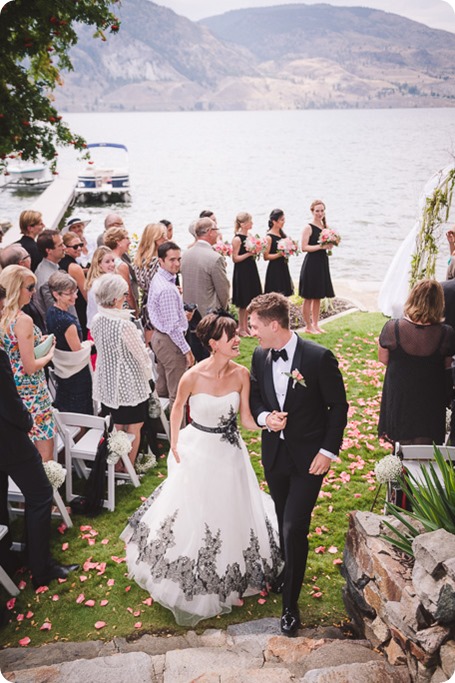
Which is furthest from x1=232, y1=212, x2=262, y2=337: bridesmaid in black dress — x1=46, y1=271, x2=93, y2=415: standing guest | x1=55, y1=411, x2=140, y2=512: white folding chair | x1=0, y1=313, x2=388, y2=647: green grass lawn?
x1=55, y1=411, x2=140, y2=512: white folding chair

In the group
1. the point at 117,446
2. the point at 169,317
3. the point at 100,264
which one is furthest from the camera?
the point at 100,264

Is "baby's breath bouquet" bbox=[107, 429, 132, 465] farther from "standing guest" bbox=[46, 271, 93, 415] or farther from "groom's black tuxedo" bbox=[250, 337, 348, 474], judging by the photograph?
"groom's black tuxedo" bbox=[250, 337, 348, 474]

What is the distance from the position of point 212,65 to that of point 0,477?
123285mm

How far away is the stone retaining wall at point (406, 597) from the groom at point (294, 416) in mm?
369

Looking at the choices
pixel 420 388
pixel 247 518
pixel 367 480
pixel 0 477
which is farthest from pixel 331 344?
pixel 0 477

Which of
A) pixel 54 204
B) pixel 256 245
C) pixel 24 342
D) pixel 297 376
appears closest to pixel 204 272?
pixel 256 245

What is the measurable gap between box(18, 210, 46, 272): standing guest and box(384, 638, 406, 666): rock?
238 inches

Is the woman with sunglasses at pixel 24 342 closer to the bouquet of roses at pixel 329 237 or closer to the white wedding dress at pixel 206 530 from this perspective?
the white wedding dress at pixel 206 530

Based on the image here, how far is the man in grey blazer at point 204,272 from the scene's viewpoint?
22.4 feet

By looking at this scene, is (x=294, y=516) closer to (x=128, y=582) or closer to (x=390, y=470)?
(x=390, y=470)

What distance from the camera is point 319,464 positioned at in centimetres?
359

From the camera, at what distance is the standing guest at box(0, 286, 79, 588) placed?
366 centimetres

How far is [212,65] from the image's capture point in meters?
114

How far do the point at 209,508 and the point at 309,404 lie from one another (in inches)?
41.7
